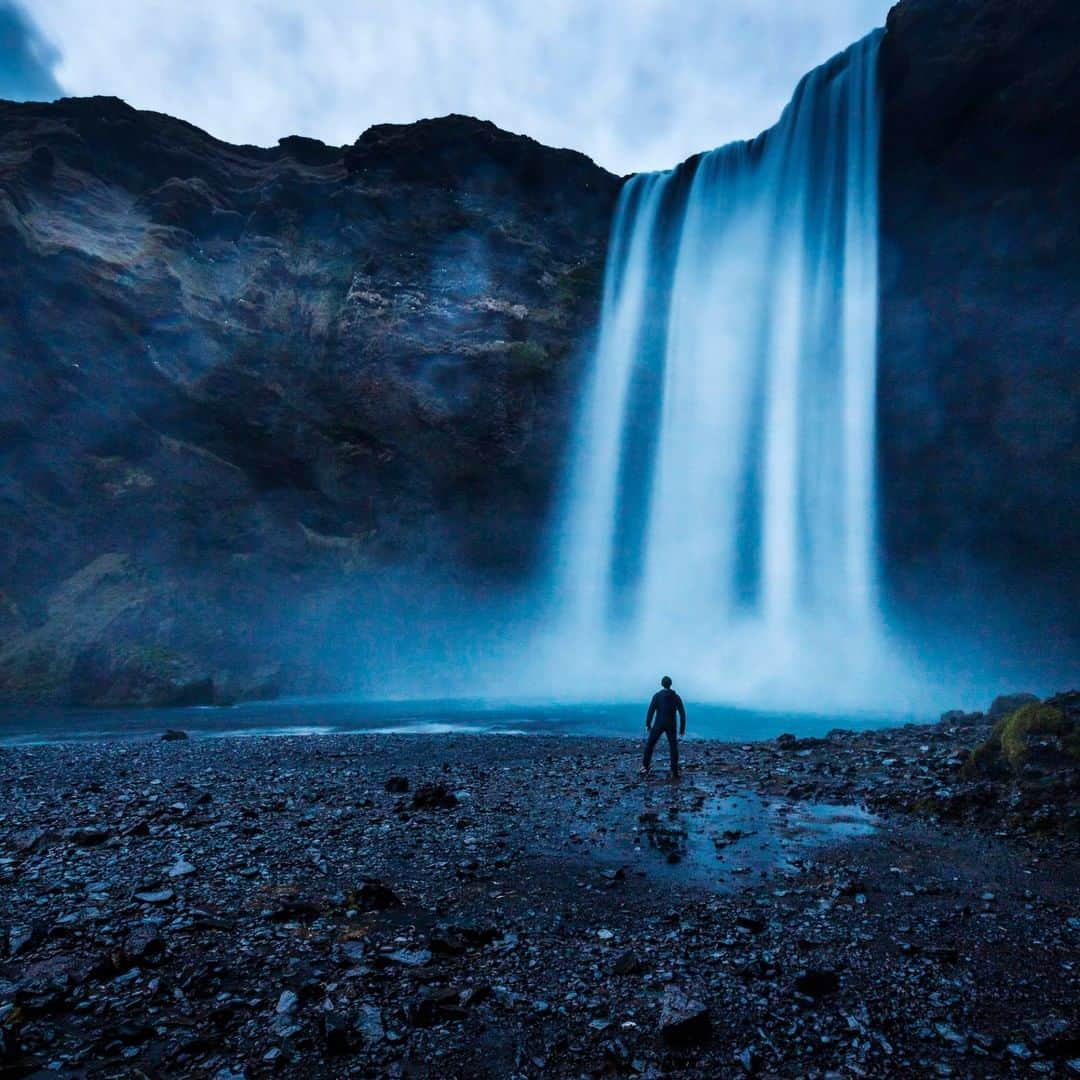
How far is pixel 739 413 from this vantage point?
39.3 m

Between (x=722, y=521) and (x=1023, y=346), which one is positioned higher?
(x=1023, y=346)

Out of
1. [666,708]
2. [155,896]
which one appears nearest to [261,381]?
[666,708]

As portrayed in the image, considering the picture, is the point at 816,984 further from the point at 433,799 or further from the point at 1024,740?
the point at 1024,740

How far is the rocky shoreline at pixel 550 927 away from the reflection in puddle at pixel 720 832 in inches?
2.6

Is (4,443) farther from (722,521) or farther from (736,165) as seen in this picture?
(736,165)

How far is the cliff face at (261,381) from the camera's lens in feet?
118

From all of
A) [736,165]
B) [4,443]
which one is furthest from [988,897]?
[4,443]

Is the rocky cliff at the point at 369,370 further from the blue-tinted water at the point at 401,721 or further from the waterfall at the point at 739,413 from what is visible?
the blue-tinted water at the point at 401,721

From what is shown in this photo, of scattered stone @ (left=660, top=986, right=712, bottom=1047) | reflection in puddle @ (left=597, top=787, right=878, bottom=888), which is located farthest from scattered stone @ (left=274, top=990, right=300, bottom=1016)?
reflection in puddle @ (left=597, top=787, right=878, bottom=888)

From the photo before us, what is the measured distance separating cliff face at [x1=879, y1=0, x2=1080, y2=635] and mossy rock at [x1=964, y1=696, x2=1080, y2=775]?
25232 mm

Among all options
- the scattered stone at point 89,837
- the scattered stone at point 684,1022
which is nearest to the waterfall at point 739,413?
the scattered stone at point 89,837

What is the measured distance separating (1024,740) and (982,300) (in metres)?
29.3

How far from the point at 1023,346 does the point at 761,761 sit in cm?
2825

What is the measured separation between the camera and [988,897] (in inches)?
276
